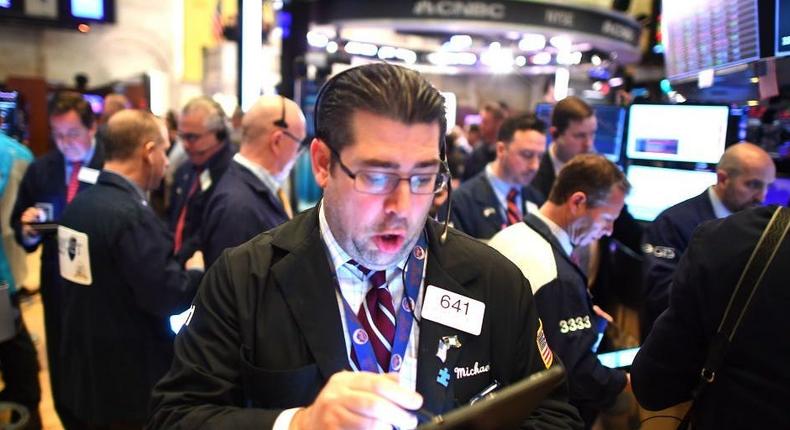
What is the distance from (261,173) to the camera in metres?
2.74

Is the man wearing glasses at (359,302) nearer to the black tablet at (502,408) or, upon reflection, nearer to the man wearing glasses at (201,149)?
the black tablet at (502,408)

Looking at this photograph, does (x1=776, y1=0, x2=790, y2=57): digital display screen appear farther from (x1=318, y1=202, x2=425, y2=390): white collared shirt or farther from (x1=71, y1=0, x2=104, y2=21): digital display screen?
(x1=71, y1=0, x2=104, y2=21): digital display screen

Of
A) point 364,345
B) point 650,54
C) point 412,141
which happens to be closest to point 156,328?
point 364,345

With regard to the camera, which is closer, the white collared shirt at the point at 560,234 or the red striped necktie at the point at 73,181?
the white collared shirt at the point at 560,234

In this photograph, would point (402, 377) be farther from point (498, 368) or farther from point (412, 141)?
point (412, 141)

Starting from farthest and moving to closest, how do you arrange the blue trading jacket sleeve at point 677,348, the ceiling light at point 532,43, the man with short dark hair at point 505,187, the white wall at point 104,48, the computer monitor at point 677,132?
the ceiling light at point 532,43
the white wall at point 104,48
the man with short dark hair at point 505,187
the computer monitor at point 677,132
the blue trading jacket sleeve at point 677,348

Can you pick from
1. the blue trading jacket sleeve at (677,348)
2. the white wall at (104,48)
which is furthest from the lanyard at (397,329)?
the white wall at (104,48)

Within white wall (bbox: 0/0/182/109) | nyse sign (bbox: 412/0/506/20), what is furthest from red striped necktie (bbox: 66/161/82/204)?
white wall (bbox: 0/0/182/109)

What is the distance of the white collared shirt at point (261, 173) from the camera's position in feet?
8.93

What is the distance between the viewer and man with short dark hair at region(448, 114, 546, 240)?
3.46 m

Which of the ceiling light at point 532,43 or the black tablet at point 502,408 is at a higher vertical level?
the ceiling light at point 532,43

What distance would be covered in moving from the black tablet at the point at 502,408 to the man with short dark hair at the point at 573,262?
1051 mm

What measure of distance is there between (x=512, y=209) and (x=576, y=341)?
164 centimetres

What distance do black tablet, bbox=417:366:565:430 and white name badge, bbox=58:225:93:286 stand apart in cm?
195
